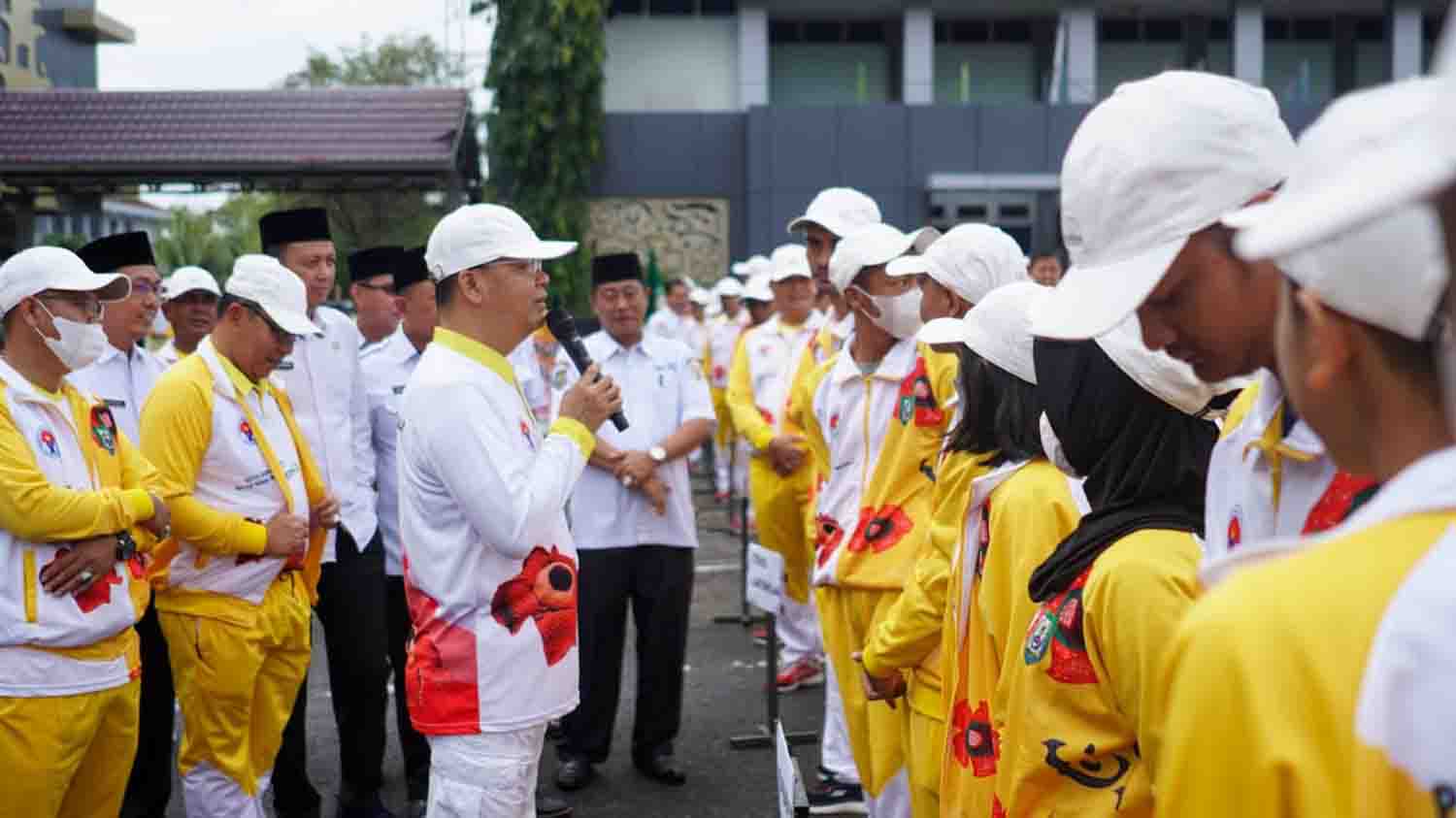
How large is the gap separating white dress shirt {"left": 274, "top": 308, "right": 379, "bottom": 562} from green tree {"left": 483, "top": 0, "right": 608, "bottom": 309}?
1747 centimetres

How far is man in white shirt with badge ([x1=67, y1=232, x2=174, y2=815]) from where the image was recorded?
18.2 ft

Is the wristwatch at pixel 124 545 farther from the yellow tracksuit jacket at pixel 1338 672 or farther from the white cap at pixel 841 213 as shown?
the yellow tracksuit jacket at pixel 1338 672

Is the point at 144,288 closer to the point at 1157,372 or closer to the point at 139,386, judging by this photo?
the point at 139,386

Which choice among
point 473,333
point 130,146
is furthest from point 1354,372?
point 130,146

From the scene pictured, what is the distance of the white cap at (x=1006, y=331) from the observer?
316 centimetres

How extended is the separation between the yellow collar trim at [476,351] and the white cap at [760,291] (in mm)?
9704

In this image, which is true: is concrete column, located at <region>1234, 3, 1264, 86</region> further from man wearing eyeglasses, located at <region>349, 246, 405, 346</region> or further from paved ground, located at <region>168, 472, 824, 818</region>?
man wearing eyeglasses, located at <region>349, 246, 405, 346</region>

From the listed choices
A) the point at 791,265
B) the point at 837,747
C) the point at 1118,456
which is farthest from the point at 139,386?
the point at 791,265

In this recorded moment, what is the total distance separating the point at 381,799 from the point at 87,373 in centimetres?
222

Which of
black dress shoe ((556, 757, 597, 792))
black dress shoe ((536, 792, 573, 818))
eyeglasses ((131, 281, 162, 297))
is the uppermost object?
eyeglasses ((131, 281, 162, 297))

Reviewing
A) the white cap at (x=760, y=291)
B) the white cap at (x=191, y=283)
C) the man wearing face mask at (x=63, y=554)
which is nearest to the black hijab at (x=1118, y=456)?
the man wearing face mask at (x=63, y=554)

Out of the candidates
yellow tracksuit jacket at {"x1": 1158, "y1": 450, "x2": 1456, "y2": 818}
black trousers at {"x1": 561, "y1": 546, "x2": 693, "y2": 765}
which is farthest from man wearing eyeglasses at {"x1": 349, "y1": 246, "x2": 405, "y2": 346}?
yellow tracksuit jacket at {"x1": 1158, "y1": 450, "x2": 1456, "y2": 818}

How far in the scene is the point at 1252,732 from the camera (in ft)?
3.71

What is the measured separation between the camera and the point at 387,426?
6.20 metres
